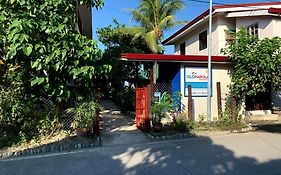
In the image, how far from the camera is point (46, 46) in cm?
855

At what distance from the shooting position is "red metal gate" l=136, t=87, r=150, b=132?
1116 cm

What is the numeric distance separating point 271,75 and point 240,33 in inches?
76.6

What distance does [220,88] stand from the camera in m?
13.3

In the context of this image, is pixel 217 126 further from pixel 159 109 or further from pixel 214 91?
pixel 159 109

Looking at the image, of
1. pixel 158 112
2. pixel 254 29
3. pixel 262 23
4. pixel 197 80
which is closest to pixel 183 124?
pixel 158 112

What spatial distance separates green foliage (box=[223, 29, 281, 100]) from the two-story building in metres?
0.77

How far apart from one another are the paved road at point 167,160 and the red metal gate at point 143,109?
142 centimetres

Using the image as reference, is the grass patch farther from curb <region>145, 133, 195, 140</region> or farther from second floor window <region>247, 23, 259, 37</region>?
second floor window <region>247, 23, 259, 37</region>

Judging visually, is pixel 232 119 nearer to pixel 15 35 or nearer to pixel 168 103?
pixel 168 103

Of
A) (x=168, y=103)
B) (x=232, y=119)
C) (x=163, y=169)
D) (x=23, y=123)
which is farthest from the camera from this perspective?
(x=232, y=119)

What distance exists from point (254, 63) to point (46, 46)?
747cm

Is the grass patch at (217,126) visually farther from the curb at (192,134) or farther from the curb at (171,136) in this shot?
the curb at (171,136)

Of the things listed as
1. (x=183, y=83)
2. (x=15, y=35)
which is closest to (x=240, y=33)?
(x=183, y=83)

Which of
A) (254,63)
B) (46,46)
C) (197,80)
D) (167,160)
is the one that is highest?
(46,46)
